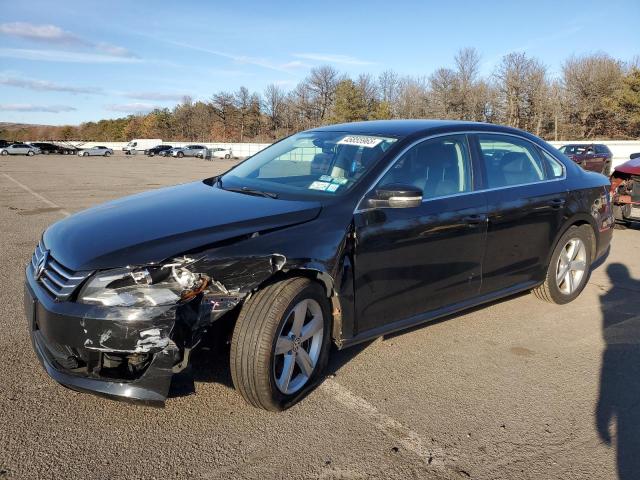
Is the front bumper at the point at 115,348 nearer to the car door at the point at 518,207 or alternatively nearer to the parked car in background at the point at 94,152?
the car door at the point at 518,207

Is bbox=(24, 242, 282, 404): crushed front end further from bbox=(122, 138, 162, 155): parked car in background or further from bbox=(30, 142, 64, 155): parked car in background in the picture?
bbox=(122, 138, 162, 155): parked car in background

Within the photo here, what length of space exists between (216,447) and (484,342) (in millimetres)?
2381

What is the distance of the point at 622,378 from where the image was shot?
12.0 feet

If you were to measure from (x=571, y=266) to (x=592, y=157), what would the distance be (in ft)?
68.7

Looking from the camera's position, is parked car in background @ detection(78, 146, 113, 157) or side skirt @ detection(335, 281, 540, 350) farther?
parked car in background @ detection(78, 146, 113, 157)

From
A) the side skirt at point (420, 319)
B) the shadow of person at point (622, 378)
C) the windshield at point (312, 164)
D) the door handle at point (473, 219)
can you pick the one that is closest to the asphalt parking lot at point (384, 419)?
the shadow of person at point (622, 378)

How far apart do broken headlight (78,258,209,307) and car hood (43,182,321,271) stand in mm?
51

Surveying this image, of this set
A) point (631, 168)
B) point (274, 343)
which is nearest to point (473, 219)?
point (274, 343)

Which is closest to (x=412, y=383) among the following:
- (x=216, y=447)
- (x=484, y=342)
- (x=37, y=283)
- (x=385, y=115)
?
(x=484, y=342)

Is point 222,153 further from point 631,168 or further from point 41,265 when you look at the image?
point 41,265

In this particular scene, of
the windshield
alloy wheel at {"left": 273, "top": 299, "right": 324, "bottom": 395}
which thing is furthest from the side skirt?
the windshield

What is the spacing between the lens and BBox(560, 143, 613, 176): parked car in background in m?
23.2

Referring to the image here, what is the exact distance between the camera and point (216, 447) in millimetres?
2738

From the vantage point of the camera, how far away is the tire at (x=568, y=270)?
5.00 metres
